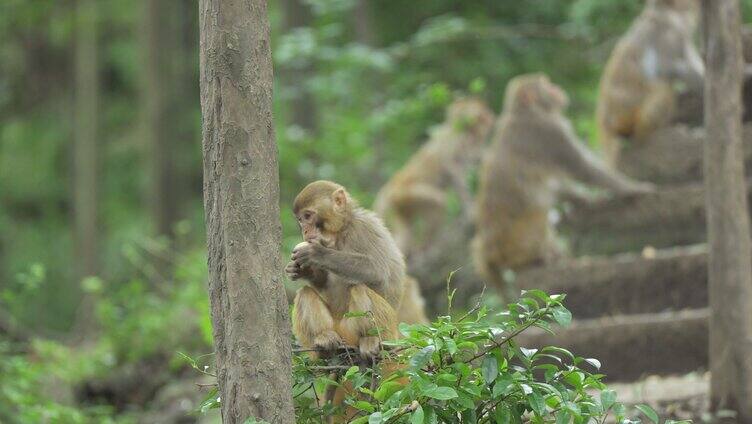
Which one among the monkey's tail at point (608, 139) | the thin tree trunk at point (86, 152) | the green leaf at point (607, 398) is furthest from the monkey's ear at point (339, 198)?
the thin tree trunk at point (86, 152)

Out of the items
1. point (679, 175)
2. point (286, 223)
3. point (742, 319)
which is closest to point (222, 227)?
point (742, 319)

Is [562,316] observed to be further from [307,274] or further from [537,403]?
[307,274]

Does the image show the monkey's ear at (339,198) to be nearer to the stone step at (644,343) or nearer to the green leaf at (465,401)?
the green leaf at (465,401)

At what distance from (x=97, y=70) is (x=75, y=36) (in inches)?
79.0

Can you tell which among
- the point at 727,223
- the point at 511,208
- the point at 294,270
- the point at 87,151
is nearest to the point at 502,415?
the point at 294,270

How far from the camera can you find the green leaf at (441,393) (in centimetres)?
397

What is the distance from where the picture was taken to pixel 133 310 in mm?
12219

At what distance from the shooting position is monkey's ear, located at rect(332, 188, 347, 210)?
18.8ft

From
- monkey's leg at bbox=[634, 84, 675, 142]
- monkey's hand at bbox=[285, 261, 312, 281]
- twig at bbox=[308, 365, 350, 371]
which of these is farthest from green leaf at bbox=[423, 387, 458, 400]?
monkey's leg at bbox=[634, 84, 675, 142]

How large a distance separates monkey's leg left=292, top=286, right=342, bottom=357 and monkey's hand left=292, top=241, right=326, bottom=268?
0.53 ft

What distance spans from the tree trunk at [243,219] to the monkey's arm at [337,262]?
44.2 inches

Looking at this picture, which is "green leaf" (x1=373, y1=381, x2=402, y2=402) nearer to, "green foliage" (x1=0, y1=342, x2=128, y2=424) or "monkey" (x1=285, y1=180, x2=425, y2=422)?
"monkey" (x1=285, y1=180, x2=425, y2=422)

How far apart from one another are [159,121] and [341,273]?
13.6m

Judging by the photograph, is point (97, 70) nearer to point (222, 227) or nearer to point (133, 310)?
point (133, 310)
